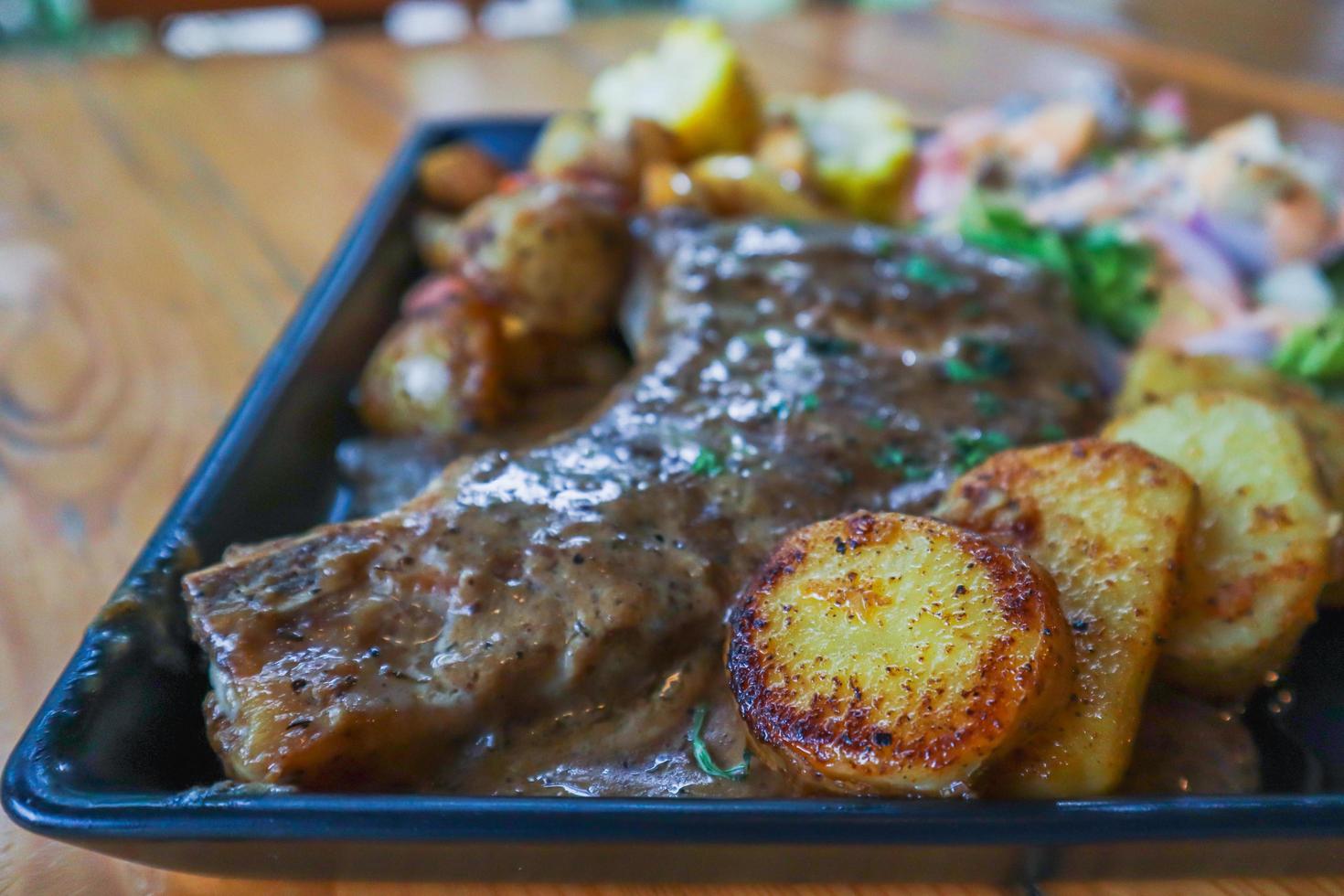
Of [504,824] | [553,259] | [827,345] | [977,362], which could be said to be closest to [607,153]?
[553,259]

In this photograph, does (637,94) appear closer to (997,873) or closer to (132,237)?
(132,237)

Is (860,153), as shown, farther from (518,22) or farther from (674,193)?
(518,22)

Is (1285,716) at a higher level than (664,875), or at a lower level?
lower

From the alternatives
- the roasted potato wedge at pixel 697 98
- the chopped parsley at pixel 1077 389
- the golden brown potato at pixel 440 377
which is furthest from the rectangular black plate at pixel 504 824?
the roasted potato wedge at pixel 697 98

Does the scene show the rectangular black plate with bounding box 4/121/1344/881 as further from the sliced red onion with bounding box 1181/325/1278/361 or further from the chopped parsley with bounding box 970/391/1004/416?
the sliced red onion with bounding box 1181/325/1278/361

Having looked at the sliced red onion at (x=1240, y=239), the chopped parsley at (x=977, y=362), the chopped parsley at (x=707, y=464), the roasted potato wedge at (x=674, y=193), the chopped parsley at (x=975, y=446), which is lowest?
the sliced red onion at (x=1240, y=239)

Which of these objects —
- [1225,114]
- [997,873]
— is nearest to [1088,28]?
[1225,114]

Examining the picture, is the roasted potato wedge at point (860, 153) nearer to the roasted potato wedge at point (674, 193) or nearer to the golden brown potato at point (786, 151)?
the golden brown potato at point (786, 151)
